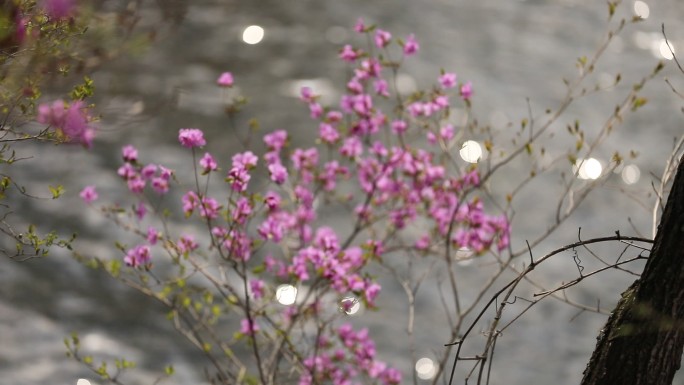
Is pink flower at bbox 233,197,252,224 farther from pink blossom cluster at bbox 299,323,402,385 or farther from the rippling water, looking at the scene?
the rippling water

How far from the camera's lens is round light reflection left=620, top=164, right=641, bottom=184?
358 inches

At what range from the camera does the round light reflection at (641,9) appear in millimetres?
11463

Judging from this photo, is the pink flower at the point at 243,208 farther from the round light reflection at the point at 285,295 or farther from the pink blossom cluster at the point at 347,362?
the round light reflection at the point at 285,295

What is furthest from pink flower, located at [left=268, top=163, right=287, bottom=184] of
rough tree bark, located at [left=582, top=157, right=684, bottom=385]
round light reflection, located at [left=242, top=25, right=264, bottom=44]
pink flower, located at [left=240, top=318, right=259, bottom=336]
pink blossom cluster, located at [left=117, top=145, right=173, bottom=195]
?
round light reflection, located at [left=242, top=25, right=264, bottom=44]

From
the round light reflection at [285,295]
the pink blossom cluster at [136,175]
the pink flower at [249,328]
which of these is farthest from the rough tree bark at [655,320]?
the round light reflection at [285,295]

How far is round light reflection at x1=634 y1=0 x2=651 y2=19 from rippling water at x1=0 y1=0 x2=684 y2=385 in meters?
0.09

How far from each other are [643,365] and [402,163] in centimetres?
304

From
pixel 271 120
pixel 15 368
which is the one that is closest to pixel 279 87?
pixel 271 120

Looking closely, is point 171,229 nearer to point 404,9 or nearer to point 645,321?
point 404,9

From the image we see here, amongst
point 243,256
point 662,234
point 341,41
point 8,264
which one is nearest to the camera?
point 662,234

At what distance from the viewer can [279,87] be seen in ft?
32.8

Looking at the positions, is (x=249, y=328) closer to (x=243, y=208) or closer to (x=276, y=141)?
(x=243, y=208)

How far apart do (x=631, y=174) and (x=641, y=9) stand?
3.10 m

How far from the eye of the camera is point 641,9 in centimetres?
1155
